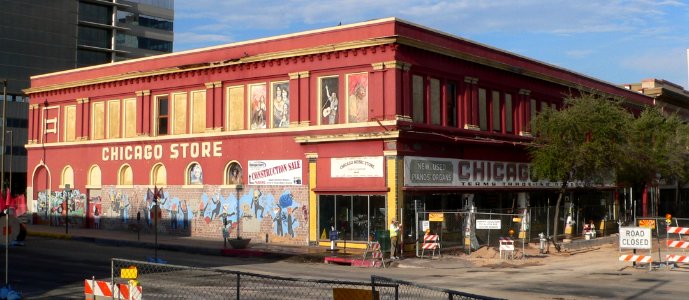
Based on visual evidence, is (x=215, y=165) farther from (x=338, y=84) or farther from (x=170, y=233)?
(x=338, y=84)

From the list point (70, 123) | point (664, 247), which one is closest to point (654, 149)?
point (664, 247)

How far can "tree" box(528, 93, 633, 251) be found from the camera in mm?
36406

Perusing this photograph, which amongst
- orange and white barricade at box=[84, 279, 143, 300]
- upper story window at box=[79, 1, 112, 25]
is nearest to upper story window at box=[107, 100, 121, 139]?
orange and white barricade at box=[84, 279, 143, 300]

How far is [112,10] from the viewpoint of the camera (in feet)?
372

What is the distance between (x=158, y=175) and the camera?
4494 cm

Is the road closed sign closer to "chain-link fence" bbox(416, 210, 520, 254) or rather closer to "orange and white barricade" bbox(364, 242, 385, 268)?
"chain-link fence" bbox(416, 210, 520, 254)

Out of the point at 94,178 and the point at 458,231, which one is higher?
the point at 94,178

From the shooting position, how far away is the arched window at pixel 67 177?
1964 inches

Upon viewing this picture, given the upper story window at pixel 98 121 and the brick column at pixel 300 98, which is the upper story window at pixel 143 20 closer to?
the upper story window at pixel 98 121

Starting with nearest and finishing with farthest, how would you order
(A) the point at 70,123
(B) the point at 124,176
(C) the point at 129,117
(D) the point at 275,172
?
(D) the point at 275,172, (C) the point at 129,117, (B) the point at 124,176, (A) the point at 70,123

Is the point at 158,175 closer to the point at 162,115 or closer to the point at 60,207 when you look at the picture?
the point at 162,115

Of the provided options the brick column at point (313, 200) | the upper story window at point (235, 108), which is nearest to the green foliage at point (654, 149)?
the brick column at point (313, 200)

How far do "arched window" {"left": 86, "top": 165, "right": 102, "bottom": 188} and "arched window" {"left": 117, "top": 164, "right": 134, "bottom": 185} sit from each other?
214cm

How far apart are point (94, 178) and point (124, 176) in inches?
117
